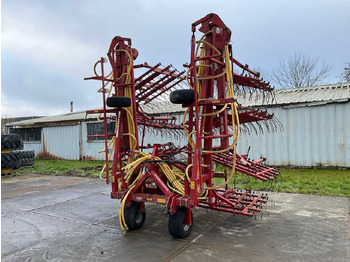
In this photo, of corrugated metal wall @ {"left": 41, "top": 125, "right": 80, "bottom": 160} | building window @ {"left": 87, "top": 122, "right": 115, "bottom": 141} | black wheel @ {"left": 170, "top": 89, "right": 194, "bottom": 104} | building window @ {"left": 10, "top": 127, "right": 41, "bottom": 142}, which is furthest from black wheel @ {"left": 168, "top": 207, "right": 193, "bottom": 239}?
building window @ {"left": 10, "top": 127, "right": 41, "bottom": 142}

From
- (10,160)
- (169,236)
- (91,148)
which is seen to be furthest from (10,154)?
(169,236)

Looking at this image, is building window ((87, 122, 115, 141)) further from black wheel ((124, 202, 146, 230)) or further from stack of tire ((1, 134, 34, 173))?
black wheel ((124, 202, 146, 230))

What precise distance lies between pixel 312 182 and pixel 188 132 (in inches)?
182

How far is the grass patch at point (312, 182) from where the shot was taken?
6.20 metres

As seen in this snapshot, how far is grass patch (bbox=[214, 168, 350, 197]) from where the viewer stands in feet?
20.3

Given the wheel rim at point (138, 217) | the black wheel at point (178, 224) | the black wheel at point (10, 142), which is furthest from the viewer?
the black wheel at point (10, 142)

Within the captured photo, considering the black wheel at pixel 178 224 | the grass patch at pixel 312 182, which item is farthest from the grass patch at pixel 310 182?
the black wheel at pixel 178 224

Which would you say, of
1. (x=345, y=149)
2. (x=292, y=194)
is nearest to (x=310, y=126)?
(x=345, y=149)

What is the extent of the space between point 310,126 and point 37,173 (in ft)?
30.5

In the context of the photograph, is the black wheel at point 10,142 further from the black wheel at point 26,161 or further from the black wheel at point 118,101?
the black wheel at point 118,101

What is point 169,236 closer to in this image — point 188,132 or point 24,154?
point 188,132

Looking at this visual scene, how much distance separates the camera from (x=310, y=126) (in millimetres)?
9258

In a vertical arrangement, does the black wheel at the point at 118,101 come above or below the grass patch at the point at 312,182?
above

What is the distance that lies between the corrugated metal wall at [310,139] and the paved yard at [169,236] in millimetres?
3778
